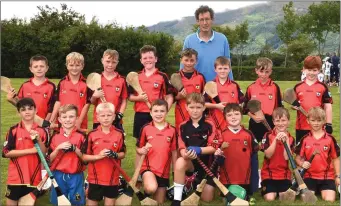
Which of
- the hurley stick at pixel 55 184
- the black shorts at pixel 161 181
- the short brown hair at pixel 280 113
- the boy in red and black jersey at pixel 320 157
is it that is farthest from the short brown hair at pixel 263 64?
the hurley stick at pixel 55 184

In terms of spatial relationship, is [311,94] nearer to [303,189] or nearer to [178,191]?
[303,189]

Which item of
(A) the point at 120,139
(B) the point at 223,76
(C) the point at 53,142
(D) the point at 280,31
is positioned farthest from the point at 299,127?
(D) the point at 280,31

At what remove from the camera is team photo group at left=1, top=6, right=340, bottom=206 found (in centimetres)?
501

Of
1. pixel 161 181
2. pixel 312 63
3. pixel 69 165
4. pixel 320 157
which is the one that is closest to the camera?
pixel 69 165

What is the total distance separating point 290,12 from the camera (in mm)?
39375

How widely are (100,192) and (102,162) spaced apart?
0.31 metres

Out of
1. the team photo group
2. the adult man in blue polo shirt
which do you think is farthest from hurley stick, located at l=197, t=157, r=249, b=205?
the adult man in blue polo shirt

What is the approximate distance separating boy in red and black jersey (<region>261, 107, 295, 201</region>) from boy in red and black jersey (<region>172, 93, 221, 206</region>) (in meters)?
0.64

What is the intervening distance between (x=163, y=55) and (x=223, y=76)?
2301cm

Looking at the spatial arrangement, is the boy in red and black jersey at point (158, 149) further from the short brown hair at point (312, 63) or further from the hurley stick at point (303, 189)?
the short brown hair at point (312, 63)

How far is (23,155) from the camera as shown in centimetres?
497

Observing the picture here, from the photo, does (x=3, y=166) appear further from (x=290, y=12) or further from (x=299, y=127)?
(x=290, y=12)

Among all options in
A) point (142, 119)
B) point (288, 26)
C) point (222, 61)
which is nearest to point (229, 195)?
point (142, 119)

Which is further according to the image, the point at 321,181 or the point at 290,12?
the point at 290,12
